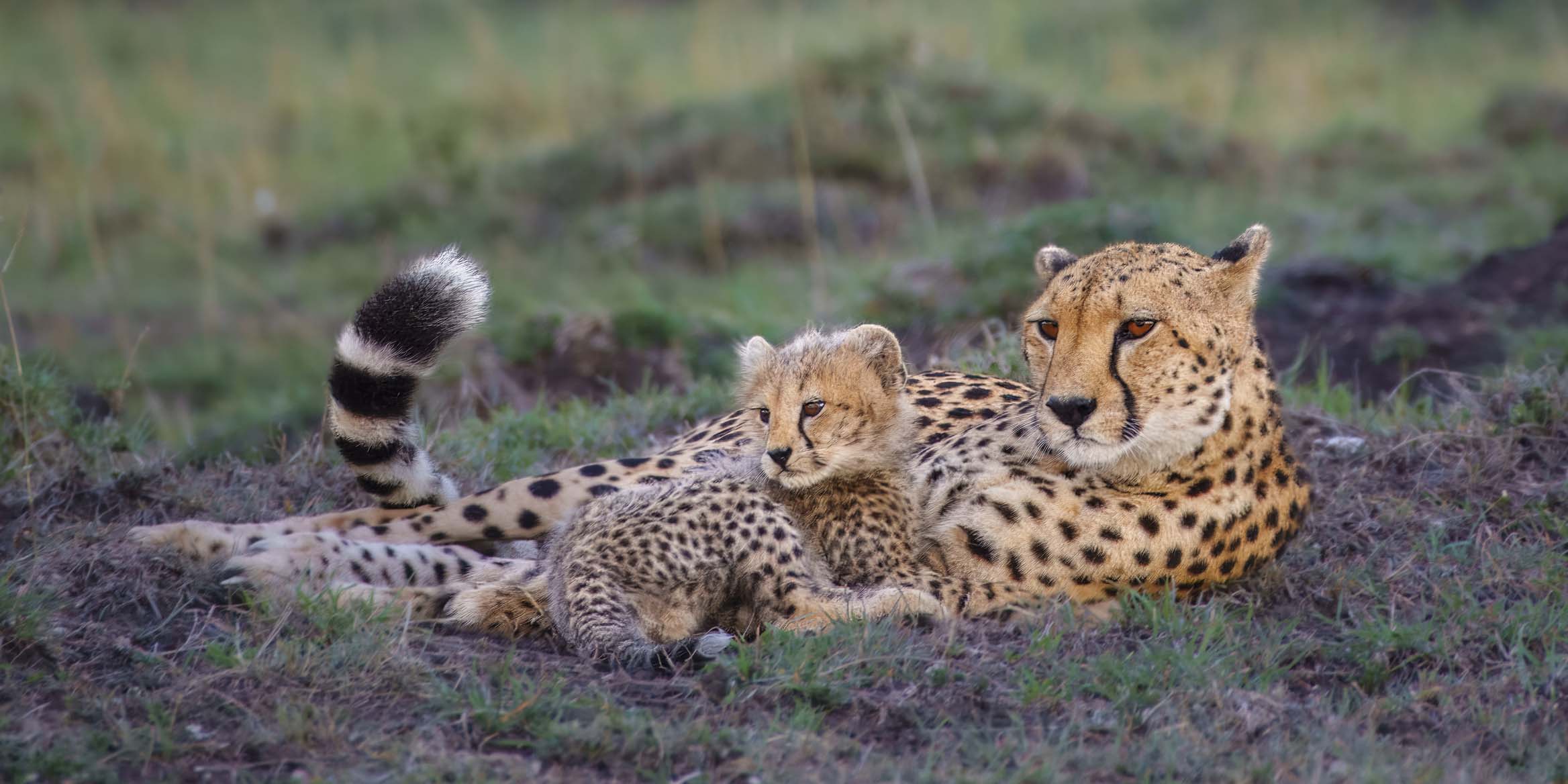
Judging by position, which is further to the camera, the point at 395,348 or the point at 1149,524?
the point at 395,348

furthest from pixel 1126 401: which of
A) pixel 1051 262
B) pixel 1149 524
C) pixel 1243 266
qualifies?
pixel 1051 262

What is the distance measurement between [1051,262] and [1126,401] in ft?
1.74

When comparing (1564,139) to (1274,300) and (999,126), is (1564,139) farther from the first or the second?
(1274,300)

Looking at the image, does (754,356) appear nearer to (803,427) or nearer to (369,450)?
(803,427)

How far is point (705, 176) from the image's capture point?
9078 mm

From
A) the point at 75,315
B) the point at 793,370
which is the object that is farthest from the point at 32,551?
the point at 75,315

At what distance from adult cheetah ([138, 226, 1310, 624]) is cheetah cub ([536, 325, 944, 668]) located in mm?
153

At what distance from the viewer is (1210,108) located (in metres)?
10.4

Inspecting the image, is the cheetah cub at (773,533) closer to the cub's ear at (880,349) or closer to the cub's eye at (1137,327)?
the cub's ear at (880,349)

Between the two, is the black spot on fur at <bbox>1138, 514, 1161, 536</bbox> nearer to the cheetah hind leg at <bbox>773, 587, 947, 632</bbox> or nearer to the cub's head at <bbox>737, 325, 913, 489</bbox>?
A: the cheetah hind leg at <bbox>773, 587, 947, 632</bbox>

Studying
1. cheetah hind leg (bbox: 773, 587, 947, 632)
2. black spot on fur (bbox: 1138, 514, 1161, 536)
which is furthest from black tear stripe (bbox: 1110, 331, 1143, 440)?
cheetah hind leg (bbox: 773, 587, 947, 632)

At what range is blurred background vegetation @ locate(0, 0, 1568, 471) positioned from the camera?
19.7 feet

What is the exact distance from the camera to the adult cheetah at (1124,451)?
2975 mm

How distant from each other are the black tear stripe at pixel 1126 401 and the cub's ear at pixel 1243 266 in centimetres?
30
